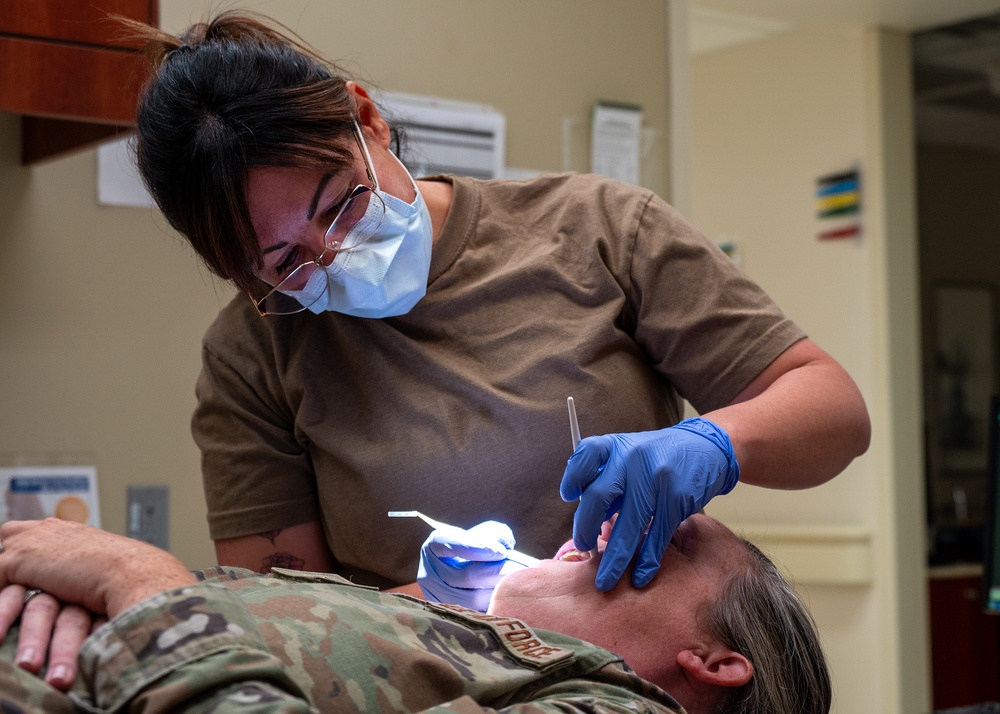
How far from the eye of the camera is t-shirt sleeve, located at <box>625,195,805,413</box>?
1.41 meters

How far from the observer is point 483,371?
1468 millimetres

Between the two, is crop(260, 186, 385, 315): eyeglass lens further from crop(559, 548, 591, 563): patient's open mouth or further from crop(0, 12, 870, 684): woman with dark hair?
crop(559, 548, 591, 563): patient's open mouth

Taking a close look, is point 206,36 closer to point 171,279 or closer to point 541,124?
point 171,279

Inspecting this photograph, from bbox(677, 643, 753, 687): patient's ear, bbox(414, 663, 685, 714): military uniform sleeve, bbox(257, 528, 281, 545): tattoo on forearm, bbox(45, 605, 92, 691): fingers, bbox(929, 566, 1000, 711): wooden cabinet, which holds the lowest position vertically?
bbox(929, 566, 1000, 711): wooden cabinet

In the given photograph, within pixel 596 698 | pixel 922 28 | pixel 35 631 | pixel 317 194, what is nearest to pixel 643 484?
pixel 596 698

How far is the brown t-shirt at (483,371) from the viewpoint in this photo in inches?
56.1

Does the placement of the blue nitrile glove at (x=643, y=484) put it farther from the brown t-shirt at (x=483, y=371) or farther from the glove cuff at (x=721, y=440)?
the brown t-shirt at (x=483, y=371)

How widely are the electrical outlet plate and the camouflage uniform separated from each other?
960mm

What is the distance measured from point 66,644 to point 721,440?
736 mm

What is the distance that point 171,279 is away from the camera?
2.16 meters

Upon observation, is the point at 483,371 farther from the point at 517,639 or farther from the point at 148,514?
the point at 148,514

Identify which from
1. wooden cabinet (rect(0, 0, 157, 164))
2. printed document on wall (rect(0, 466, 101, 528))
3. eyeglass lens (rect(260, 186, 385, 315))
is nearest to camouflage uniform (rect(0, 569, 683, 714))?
eyeglass lens (rect(260, 186, 385, 315))

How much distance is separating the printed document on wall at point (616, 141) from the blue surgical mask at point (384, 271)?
4.12 feet

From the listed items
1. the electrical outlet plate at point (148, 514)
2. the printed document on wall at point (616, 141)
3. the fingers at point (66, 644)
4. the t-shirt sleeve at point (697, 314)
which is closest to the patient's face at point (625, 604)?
the t-shirt sleeve at point (697, 314)
